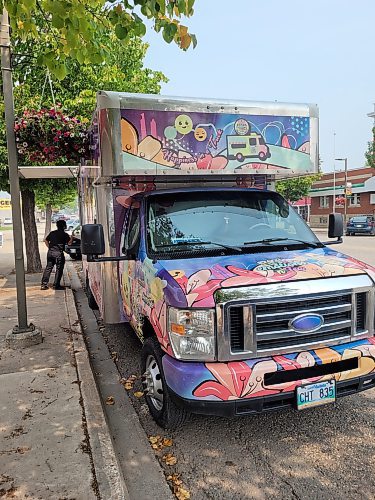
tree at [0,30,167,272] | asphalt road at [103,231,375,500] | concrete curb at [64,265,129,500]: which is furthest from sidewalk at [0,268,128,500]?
tree at [0,30,167,272]

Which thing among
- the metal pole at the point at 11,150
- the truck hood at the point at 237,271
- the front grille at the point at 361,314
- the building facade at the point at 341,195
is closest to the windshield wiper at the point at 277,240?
the truck hood at the point at 237,271

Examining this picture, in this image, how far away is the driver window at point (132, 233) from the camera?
4594 millimetres

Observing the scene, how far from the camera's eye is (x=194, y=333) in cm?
321

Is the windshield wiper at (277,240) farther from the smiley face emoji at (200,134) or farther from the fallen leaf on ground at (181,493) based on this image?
the fallen leaf on ground at (181,493)

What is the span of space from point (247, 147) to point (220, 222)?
→ 3.15 feet

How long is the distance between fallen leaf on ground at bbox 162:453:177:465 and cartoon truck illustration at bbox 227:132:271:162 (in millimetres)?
2978

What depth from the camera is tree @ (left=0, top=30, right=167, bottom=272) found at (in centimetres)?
966

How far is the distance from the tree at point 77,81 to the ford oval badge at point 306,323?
7.46 m

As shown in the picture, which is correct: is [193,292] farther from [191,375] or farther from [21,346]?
[21,346]

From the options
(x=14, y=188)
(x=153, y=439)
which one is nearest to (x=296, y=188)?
(x=14, y=188)

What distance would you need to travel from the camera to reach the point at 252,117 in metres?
4.77

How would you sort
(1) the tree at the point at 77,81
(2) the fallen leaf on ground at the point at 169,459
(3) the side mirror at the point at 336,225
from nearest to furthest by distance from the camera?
(2) the fallen leaf on ground at the point at 169,459
(3) the side mirror at the point at 336,225
(1) the tree at the point at 77,81

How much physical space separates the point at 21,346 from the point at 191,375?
359 cm

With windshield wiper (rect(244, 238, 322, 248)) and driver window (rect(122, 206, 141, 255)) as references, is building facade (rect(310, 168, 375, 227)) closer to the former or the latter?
windshield wiper (rect(244, 238, 322, 248))
